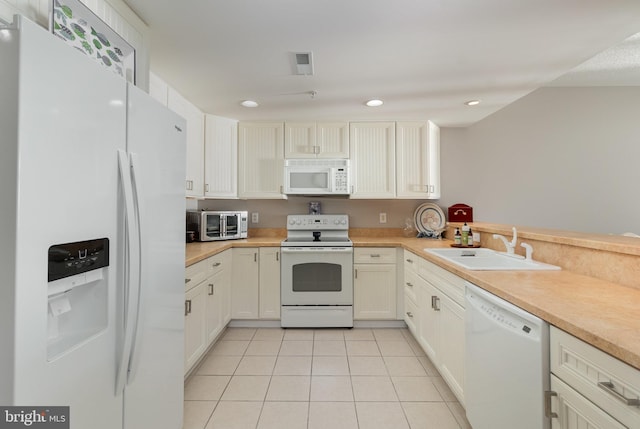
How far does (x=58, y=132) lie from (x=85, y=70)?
0.22 metres

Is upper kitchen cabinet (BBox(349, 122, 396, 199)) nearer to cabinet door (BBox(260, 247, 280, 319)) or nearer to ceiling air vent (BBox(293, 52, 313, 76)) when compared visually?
cabinet door (BBox(260, 247, 280, 319))

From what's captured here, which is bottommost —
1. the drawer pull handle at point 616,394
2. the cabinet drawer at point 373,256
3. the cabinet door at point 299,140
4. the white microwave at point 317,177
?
the drawer pull handle at point 616,394

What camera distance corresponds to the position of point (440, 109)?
9.30 ft

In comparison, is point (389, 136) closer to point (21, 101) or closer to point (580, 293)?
point (580, 293)

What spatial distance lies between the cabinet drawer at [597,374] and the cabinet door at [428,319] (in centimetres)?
109

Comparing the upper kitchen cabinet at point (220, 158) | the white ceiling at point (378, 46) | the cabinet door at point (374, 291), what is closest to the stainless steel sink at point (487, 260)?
the cabinet door at point (374, 291)

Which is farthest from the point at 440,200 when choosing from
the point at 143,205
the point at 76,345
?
the point at 76,345

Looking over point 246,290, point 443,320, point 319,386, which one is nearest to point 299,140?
point 246,290

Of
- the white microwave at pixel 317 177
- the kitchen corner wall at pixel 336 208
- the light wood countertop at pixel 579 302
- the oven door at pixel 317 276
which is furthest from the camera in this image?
the kitchen corner wall at pixel 336 208

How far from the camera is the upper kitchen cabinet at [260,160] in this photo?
3.19 meters

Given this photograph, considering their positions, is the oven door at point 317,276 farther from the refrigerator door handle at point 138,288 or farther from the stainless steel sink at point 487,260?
the refrigerator door handle at point 138,288

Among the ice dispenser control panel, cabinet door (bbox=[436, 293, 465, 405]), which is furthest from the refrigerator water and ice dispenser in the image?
cabinet door (bbox=[436, 293, 465, 405])

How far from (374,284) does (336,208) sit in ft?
3.40

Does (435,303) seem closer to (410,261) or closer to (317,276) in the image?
(410,261)
